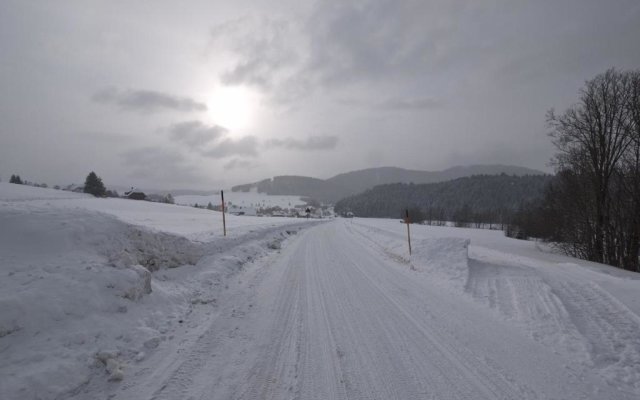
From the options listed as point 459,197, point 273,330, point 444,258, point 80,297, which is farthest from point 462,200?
point 80,297

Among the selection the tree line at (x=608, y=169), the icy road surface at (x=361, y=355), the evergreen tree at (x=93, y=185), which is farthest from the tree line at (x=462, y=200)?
the icy road surface at (x=361, y=355)

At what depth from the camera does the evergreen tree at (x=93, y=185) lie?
69.5 m

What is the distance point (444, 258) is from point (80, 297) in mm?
10665

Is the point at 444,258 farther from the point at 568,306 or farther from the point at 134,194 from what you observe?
the point at 134,194

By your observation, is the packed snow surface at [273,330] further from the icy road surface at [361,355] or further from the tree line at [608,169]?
the tree line at [608,169]

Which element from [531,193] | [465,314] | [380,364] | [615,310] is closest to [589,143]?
[615,310]

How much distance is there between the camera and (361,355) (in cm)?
439

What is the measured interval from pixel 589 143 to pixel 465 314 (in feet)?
68.4

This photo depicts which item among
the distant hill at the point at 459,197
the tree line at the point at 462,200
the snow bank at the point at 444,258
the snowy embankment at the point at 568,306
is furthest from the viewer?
the distant hill at the point at 459,197

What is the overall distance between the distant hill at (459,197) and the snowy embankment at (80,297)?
121735mm

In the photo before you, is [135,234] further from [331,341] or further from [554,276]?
[554,276]

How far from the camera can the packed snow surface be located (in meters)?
3.62

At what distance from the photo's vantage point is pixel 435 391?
3539mm

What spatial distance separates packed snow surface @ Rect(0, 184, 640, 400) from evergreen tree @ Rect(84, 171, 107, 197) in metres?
77.6
